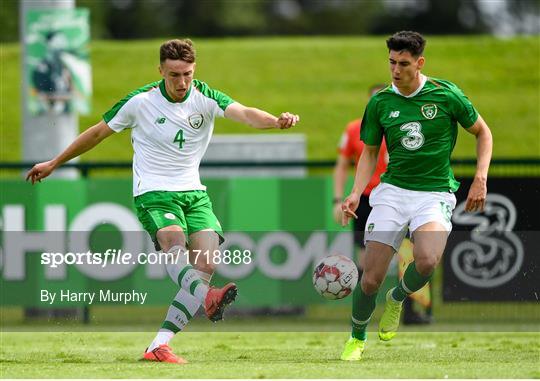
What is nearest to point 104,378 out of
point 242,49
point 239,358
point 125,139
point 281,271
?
point 239,358

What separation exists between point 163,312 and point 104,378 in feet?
20.0

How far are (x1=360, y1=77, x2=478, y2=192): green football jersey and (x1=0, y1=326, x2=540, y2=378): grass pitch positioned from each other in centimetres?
140

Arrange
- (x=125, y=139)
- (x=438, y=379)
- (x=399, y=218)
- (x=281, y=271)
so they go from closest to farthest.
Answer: (x=438, y=379) → (x=399, y=218) → (x=281, y=271) → (x=125, y=139)

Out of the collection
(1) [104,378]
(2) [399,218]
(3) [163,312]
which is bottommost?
(3) [163,312]

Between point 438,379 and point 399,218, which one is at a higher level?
point 399,218

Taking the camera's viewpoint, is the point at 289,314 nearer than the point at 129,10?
Yes

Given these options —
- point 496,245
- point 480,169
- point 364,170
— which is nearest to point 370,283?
point 364,170

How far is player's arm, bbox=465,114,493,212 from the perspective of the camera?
9719mm

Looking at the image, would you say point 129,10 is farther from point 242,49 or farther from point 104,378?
point 104,378

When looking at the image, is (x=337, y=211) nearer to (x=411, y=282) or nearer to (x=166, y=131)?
(x=411, y=282)

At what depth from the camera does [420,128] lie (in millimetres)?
9984

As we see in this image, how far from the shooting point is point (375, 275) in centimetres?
1007

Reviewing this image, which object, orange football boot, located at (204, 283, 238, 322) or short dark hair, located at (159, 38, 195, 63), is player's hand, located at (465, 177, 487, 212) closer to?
orange football boot, located at (204, 283, 238, 322)

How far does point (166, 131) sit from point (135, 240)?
4.44m
